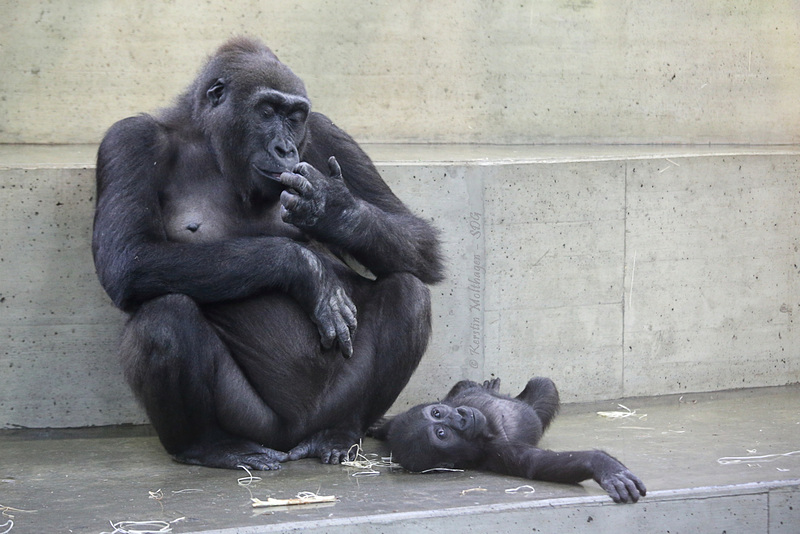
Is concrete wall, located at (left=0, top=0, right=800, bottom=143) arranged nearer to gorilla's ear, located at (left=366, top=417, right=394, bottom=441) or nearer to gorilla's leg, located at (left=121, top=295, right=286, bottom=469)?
gorilla's ear, located at (left=366, top=417, right=394, bottom=441)

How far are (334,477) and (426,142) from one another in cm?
329

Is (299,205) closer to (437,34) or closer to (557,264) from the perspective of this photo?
(557,264)

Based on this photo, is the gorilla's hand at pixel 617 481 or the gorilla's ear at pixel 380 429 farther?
the gorilla's ear at pixel 380 429

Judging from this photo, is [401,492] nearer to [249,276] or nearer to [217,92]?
[249,276]

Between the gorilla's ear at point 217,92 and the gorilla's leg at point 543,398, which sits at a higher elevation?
the gorilla's ear at point 217,92

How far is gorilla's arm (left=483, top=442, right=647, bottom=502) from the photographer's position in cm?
320

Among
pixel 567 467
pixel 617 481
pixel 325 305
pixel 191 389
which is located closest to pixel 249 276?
pixel 325 305

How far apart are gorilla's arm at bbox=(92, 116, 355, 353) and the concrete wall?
237 cm

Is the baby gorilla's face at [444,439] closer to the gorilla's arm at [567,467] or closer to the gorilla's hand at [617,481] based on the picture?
the gorilla's arm at [567,467]

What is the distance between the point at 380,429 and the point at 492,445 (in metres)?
0.67

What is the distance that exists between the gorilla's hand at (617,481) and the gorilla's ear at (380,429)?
37.8 inches

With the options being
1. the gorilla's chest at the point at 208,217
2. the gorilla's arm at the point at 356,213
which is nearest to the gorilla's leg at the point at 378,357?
the gorilla's arm at the point at 356,213

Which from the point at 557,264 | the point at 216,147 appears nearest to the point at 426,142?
the point at 557,264

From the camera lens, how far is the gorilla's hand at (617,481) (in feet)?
10.5
